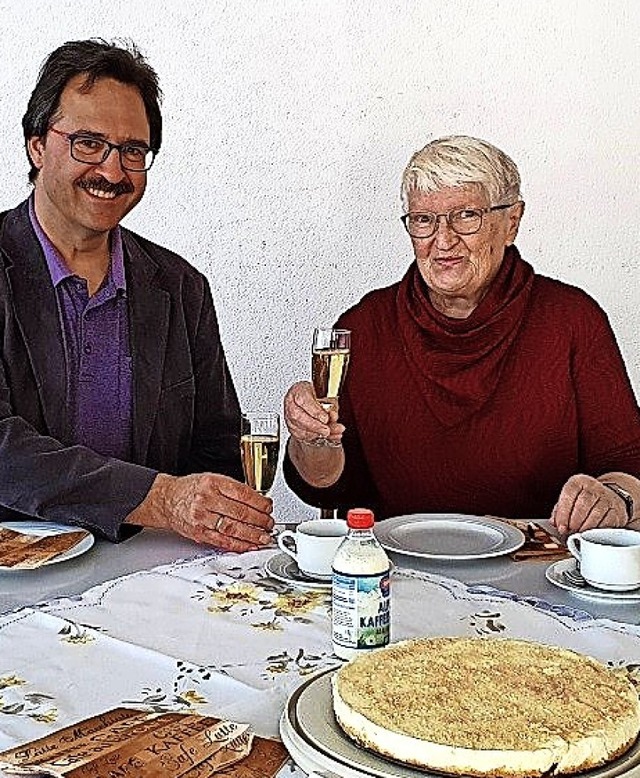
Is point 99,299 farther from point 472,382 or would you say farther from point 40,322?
point 472,382

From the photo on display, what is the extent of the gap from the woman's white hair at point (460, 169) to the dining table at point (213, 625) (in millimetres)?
788

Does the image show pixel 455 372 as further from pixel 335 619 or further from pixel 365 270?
pixel 335 619

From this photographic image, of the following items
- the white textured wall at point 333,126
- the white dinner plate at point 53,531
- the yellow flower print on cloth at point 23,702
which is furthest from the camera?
the white textured wall at point 333,126

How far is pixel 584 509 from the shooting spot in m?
1.72

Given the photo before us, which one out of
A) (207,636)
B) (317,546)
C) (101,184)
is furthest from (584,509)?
(101,184)

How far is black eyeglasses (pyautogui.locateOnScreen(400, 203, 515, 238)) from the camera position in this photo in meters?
2.16

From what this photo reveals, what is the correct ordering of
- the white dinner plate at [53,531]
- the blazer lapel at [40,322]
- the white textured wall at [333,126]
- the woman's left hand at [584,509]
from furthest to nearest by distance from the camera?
the white textured wall at [333,126]
the blazer lapel at [40,322]
the woman's left hand at [584,509]
the white dinner plate at [53,531]

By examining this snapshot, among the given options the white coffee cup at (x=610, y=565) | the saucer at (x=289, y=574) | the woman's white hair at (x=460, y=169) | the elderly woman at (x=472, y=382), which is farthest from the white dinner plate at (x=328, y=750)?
the woman's white hair at (x=460, y=169)

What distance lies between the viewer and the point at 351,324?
237 centimetres

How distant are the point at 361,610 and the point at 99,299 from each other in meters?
1.13

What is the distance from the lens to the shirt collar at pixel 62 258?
2135 mm

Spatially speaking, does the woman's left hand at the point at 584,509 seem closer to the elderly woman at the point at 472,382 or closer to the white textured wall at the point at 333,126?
the elderly woman at the point at 472,382

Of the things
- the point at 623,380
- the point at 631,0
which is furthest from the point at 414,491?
the point at 631,0

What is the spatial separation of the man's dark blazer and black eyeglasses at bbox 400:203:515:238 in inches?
18.7
